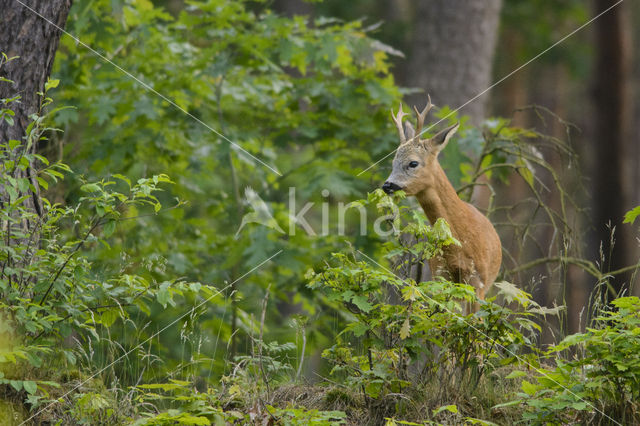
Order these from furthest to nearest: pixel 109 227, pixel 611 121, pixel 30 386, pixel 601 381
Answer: pixel 611 121 → pixel 109 227 → pixel 30 386 → pixel 601 381

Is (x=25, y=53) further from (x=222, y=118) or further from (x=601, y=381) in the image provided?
(x=601, y=381)

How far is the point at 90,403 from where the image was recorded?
3793mm

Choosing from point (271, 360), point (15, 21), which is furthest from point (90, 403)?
point (15, 21)

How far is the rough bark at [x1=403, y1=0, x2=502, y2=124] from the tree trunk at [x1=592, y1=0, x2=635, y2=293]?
3916 mm

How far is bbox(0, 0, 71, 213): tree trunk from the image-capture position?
4602 mm

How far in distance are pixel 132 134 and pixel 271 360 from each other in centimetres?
368

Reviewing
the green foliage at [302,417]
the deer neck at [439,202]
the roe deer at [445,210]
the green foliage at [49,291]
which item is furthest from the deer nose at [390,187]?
the green foliage at [302,417]

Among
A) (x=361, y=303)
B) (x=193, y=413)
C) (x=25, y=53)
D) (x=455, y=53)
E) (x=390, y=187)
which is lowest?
(x=193, y=413)

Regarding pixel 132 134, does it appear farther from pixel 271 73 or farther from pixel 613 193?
pixel 613 193

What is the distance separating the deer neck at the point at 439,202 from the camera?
466 centimetres

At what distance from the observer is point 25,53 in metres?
4.66

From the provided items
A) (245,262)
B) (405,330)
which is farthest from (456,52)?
(405,330)

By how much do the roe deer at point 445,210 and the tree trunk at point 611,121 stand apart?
7336 millimetres

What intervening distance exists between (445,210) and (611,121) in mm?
8645
